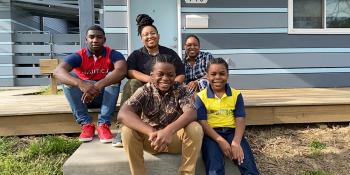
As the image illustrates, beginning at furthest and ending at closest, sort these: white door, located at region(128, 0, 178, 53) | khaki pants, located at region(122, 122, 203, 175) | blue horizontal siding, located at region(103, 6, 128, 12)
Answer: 1. white door, located at region(128, 0, 178, 53)
2. blue horizontal siding, located at region(103, 6, 128, 12)
3. khaki pants, located at region(122, 122, 203, 175)

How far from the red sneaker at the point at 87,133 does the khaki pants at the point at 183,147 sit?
31.2 inches

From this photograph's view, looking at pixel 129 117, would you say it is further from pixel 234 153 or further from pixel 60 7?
pixel 60 7

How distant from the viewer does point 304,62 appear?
6234mm

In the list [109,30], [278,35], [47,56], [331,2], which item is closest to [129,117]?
[109,30]

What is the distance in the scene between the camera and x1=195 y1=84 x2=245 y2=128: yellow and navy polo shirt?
3020mm

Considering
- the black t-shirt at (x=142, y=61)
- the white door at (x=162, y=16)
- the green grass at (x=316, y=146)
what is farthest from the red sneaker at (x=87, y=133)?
the white door at (x=162, y=16)

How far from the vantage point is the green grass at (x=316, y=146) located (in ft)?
11.7

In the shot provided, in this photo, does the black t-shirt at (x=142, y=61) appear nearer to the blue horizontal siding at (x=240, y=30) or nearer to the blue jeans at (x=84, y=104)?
the blue jeans at (x=84, y=104)

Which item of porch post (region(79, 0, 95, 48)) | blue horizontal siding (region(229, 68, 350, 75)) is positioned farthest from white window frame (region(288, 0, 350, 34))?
porch post (region(79, 0, 95, 48))

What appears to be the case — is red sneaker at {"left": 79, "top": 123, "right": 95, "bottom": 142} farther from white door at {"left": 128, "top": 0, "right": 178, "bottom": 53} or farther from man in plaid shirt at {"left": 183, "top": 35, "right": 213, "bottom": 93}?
white door at {"left": 128, "top": 0, "right": 178, "bottom": 53}

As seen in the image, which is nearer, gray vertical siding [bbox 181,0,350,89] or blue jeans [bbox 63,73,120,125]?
blue jeans [bbox 63,73,120,125]

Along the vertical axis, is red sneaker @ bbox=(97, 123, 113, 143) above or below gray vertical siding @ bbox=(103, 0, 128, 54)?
below

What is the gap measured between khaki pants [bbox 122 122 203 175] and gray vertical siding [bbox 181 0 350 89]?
3.41m

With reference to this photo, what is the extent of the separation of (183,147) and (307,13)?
14.6 feet
